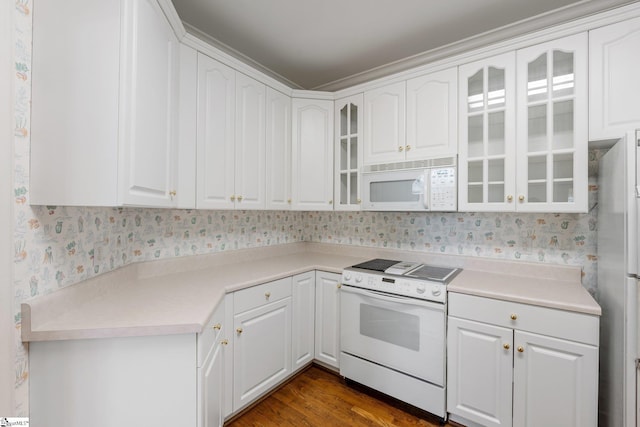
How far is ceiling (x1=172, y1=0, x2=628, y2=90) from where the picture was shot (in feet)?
5.57

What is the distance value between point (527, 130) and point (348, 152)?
1.26m

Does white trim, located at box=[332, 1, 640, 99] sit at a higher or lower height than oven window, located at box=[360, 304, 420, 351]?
higher

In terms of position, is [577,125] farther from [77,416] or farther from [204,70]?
[77,416]

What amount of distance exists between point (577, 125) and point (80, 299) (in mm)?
2654

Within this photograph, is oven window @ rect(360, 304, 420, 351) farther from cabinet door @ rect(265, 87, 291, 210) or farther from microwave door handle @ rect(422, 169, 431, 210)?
cabinet door @ rect(265, 87, 291, 210)

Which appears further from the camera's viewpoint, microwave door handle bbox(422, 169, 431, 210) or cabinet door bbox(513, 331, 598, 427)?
microwave door handle bbox(422, 169, 431, 210)

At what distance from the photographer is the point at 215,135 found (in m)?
1.84

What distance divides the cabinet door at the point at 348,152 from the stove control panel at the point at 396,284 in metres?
0.62

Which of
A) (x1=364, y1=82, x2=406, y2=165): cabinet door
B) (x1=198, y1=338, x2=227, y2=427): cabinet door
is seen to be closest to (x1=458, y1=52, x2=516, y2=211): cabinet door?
(x1=364, y1=82, x2=406, y2=165): cabinet door

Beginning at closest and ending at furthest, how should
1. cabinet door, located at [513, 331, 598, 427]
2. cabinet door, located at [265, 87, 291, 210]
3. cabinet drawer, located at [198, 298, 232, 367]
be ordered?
cabinet drawer, located at [198, 298, 232, 367] < cabinet door, located at [513, 331, 598, 427] < cabinet door, located at [265, 87, 291, 210]

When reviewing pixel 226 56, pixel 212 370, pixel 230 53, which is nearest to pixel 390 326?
pixel 212 370

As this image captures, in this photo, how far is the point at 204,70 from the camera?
176 centimetres

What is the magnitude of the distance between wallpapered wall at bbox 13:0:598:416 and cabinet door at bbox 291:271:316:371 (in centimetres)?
70

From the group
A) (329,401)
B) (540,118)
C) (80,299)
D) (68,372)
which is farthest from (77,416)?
(540,118)
